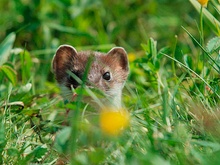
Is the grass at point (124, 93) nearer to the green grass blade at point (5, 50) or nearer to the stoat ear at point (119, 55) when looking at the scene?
the green grass blade at point (5, 50)

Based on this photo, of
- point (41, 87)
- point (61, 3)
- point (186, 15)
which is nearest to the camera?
point (41, 87)

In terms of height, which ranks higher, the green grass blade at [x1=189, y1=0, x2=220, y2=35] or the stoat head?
the green grass blade at [x1=189, y1=0, x2=220, y2=35]

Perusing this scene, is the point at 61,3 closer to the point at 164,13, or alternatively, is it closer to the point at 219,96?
the point at 164,13

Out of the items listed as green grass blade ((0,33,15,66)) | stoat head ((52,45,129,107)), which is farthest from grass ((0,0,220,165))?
stoat head ((52,45,129,107))

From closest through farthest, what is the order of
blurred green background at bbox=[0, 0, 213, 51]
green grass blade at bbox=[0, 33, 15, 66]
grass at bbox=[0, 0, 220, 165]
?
1. grass at bbox=[0, 0, 220, 165]
2. green grass blade at bbox=[0, 33, 15, 66]
3. blurred green background at bbox=[0, 0, 213, 51]

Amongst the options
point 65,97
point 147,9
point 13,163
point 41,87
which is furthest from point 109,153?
point 147,9

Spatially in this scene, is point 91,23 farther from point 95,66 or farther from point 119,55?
point 95,66

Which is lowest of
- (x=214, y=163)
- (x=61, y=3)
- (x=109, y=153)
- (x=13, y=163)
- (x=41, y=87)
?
(x=41, y=87)

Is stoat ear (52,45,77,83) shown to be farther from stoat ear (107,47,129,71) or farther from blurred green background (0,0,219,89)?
blurred green background (0,0,219,89)
